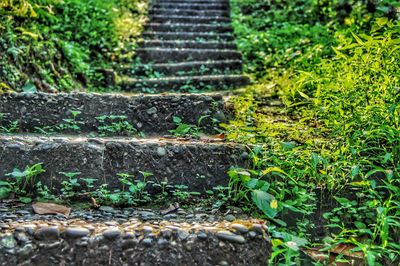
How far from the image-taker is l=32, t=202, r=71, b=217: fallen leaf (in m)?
1.90

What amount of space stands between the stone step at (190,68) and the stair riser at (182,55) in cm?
26

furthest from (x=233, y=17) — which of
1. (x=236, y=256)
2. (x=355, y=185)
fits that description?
(x=236, y=256)

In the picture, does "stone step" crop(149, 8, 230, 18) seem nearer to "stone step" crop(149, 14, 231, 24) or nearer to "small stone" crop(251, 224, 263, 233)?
"stone step" crop(149, 14, 231, 24)

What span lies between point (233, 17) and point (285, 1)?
890mm

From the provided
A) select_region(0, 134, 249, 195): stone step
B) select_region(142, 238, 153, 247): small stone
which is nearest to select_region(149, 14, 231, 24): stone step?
select_region(0, 134, 249, 195): stone step

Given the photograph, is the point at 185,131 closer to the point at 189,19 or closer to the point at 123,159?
the point at 123,159

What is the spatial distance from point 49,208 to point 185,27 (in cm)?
490

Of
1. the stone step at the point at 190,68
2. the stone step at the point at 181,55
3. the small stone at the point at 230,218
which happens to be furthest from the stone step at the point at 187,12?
the small stone at the point at 230,218

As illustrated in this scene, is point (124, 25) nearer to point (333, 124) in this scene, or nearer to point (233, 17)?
point (233, 17)

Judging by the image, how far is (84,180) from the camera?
212 centimetres

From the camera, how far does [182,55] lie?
556cm

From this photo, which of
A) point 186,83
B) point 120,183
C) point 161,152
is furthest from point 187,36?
point 120,183

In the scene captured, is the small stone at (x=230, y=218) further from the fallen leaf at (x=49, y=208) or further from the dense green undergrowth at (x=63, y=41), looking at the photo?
the dense green undergrowth at (x=63, y=41)

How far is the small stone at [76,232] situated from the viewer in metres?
1.56
